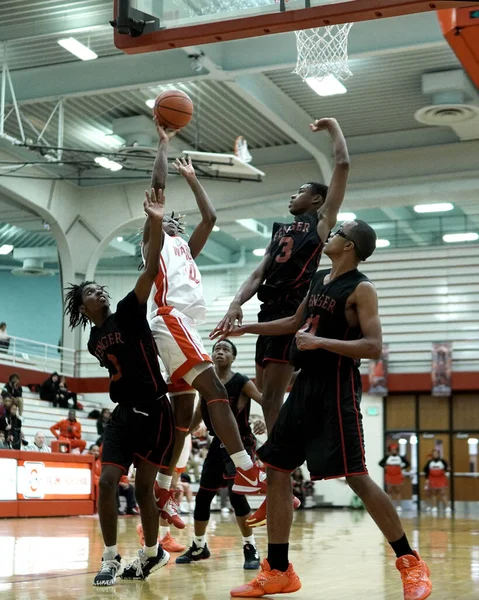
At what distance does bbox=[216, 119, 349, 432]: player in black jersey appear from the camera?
20.7 ft

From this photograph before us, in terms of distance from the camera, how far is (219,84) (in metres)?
20.5

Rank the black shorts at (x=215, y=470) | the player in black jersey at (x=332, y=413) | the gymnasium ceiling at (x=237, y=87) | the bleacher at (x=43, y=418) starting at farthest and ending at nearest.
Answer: the bleacher at (x=43, y=418), the gymnasium ceiling at (x=237, y=87), the black shorts at (x=215, y=470), the player in black jersey at (x=332, y=413)

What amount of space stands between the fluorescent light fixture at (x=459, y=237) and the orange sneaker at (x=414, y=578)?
871 inches

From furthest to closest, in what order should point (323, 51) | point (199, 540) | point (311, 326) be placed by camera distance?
point (323, 51)
point (199, 540)
point (311, 326)

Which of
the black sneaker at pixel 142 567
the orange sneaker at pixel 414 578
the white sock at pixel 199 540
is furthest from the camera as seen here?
the white sock at pixel 199 540

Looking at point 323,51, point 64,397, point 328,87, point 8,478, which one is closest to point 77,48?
point 328,87

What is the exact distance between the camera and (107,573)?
574 cm

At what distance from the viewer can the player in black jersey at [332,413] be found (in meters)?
4.91

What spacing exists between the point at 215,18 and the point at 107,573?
3886 mm

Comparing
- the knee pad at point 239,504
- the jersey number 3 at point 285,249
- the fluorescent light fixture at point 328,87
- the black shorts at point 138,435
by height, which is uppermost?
A: the fluorescent light fixture at point 328,87

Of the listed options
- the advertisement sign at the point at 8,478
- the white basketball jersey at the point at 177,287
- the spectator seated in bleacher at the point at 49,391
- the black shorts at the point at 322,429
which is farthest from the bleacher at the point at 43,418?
the black shorts at the point at 322,429

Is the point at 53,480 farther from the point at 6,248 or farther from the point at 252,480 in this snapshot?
the point at 6,248

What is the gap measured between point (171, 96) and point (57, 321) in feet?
99.1

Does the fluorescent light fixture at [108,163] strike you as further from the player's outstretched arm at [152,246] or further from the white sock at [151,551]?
the white sock at [151,551]
